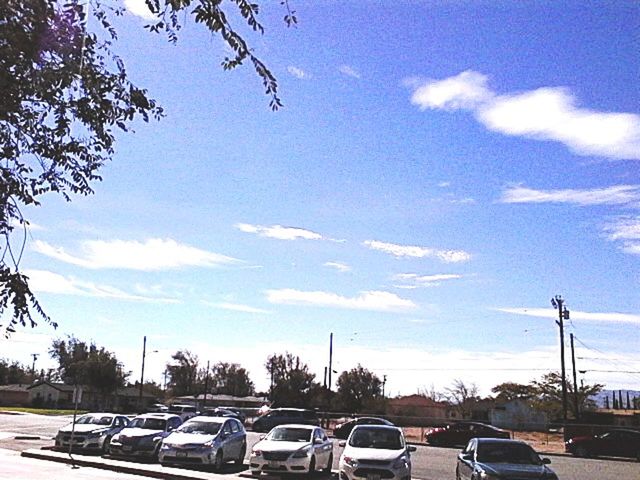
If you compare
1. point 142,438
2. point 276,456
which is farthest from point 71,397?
point 276,456

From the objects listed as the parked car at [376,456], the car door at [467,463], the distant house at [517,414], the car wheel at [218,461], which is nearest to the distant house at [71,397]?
the distant house at [517,414]

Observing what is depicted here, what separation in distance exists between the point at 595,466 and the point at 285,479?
15979mm

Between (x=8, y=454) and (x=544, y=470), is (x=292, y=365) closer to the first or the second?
(x=8, y=454)

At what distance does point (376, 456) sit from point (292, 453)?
119 inches

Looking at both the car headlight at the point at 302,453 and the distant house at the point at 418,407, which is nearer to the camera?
the car headlight at the point at 302,453

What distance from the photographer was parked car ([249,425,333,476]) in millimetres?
19812

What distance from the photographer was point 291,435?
2130cm

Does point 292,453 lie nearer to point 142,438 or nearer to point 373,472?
point 373,472

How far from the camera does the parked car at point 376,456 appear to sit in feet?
57.0

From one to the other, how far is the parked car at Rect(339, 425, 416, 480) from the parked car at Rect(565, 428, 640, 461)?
19556mm

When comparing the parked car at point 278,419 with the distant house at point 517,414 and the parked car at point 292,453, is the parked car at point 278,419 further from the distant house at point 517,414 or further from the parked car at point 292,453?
the distant house at point 517,414

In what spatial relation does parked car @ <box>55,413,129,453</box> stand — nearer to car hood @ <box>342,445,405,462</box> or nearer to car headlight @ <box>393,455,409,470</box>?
car hood @ <box>342,445,405,462</box>

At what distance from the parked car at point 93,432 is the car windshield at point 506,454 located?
1517cm

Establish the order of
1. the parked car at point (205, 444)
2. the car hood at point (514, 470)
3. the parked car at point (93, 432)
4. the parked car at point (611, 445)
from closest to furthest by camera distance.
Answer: the car hood at point (514, 470) < the parked car at point (205, 444) < the parked car at point (93, 432) < the parked car at point (611, 445)
